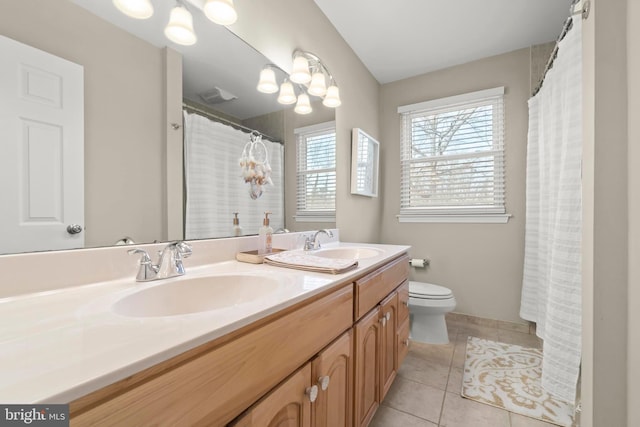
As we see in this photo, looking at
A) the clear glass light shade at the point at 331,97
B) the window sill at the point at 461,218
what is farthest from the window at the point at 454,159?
the clear glass light shade at the point at 331,97

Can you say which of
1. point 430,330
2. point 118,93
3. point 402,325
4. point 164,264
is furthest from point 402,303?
point 118,93

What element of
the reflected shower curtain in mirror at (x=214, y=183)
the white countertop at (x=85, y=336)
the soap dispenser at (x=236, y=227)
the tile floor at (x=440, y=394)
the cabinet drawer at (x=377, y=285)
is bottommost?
the tile floor at (x=440, y=394)

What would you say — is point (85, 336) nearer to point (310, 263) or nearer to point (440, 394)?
point (310, 263)

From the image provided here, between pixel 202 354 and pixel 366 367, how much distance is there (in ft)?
2.76

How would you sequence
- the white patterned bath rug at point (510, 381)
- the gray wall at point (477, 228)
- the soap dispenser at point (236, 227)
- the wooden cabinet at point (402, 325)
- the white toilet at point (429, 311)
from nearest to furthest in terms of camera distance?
the soap dispenser at point (236, 227) → the white patterned bath rug at point (510, 381) → the wooden cabinet at point (402, 325) → the white toilet at point (429, 311) → the gray wall at point (477, 228)

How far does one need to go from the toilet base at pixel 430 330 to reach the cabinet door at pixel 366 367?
39.8 inches

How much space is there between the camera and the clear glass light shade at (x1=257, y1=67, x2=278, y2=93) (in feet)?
4.56

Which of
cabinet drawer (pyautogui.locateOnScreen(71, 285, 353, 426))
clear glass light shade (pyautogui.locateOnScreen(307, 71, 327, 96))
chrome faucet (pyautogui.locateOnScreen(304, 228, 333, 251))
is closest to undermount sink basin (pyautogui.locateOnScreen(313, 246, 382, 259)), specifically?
chrome faucet (pyautogui.locateOnScreen(304, 228, 333, 251))

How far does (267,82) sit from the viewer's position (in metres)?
1.41

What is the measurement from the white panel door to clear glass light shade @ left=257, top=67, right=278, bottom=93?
2.55 feet

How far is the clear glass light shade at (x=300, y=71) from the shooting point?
1.52 meters

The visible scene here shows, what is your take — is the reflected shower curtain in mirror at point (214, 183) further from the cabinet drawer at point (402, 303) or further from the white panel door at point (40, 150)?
the cabinet drawer at point (402, 303)

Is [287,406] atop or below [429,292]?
atop

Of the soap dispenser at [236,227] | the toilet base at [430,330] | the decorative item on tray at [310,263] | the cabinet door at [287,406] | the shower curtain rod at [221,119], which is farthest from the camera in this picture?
the toilet base at [430,330]
